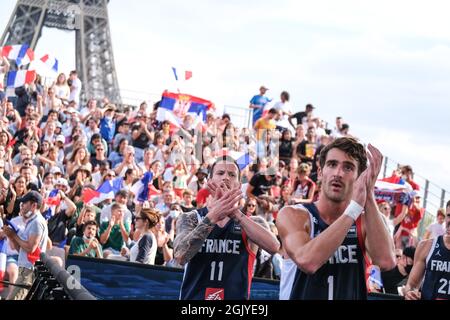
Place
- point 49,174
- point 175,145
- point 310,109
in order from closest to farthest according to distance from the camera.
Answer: point 49,174 < point 175,145 < point 310,109

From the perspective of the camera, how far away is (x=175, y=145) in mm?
16953

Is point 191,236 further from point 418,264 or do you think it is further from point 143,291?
point 143,291

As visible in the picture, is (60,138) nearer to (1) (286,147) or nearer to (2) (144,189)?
(2) (144,189)

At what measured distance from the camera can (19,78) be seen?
19.4 metres

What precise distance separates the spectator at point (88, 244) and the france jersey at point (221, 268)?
17.0 feet

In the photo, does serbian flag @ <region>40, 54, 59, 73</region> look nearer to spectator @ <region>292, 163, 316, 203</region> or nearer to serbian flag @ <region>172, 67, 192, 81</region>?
serbian flag @ <region>172, 67, 192, 81</region>

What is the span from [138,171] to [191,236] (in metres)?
9.81

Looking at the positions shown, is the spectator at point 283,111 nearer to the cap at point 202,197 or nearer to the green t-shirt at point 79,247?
the cap at point 202,197

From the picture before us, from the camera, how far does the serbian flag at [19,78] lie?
63.2ft

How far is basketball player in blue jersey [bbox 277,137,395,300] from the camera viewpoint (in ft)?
15.0

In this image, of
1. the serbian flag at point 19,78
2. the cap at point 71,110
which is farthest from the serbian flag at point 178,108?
the serbian flag at point 19,78

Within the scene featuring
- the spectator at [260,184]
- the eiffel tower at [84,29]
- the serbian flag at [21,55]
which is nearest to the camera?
the spectator at [260,184]

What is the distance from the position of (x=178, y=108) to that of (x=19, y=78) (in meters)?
3.55
